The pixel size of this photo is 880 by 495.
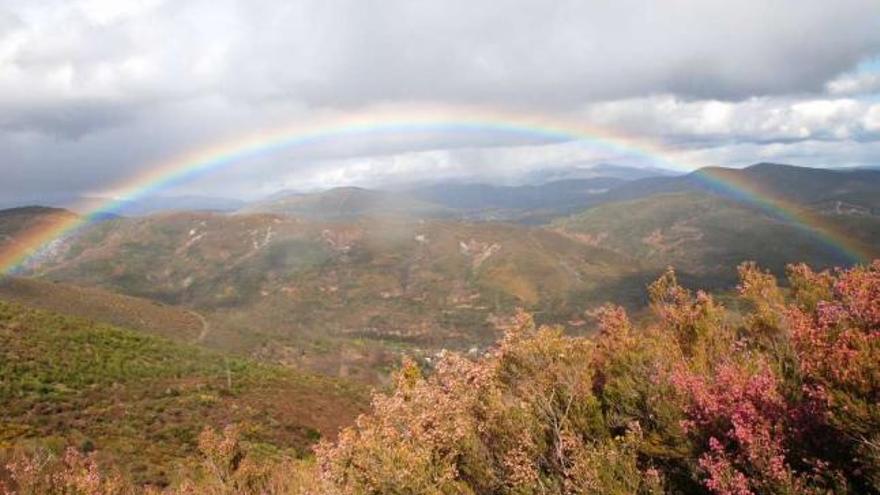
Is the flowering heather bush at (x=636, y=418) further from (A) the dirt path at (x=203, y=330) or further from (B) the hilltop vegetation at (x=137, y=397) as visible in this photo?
(A) the dirt path at (x=203, y=330)

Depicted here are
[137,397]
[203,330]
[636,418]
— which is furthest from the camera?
[203,330]

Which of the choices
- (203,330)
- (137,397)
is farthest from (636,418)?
(203,330)

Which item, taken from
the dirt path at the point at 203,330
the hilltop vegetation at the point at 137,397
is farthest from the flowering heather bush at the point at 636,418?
the dirt path at the point at 203,330

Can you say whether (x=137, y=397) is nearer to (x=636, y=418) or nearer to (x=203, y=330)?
(x=636, y=418)

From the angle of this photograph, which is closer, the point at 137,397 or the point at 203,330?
the point at 137,397

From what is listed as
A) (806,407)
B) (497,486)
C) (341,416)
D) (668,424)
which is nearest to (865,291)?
(806,407)

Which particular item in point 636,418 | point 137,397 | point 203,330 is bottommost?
point 203,330

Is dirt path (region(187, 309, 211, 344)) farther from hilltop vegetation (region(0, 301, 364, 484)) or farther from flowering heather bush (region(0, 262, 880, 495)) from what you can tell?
flowering heather bush (region(0, 262, 880, 495))

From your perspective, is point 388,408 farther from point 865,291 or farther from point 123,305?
point 123,305
